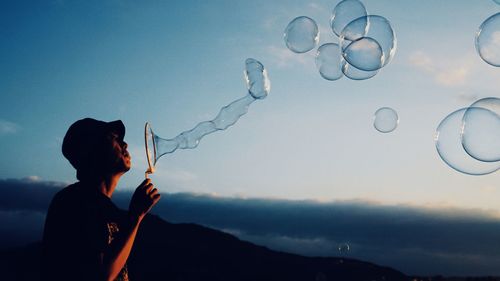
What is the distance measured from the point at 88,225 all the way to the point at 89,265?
0.26 m

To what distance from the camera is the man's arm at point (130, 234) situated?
2.95 metres

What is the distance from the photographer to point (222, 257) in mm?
30703

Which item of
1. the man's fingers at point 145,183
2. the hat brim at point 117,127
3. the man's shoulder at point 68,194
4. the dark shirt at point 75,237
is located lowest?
the dark shirt at point 75,237

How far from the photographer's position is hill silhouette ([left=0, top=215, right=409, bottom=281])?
25797 mm

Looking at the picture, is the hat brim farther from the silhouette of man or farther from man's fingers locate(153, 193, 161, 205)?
man's fingers locate(153, 193, 161, 205)

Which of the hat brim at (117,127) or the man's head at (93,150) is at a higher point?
the hat brim at (117,127)

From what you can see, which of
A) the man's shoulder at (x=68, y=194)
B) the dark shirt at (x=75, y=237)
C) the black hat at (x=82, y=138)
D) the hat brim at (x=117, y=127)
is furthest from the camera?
the hat brim at (x=117, y=127)

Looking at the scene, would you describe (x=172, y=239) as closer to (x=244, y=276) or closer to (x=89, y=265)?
(x=244, y=276)

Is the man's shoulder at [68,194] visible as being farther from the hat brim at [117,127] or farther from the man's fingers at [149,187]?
the hat brim at [117,127]

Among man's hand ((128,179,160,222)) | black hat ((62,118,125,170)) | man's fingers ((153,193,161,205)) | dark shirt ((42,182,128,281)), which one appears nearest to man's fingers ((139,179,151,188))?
man's hand ((128,179,160,222))

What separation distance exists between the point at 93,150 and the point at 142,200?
1.96 feet

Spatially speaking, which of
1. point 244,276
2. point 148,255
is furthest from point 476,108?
point 148,255

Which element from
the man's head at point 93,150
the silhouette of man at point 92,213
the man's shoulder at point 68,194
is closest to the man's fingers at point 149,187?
the silhouette of man at point 92,213

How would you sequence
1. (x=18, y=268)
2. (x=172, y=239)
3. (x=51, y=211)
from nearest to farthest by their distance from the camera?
1. (x=51, y=211)
2. (x=18, y=268)
3. (x=172, y=239)
